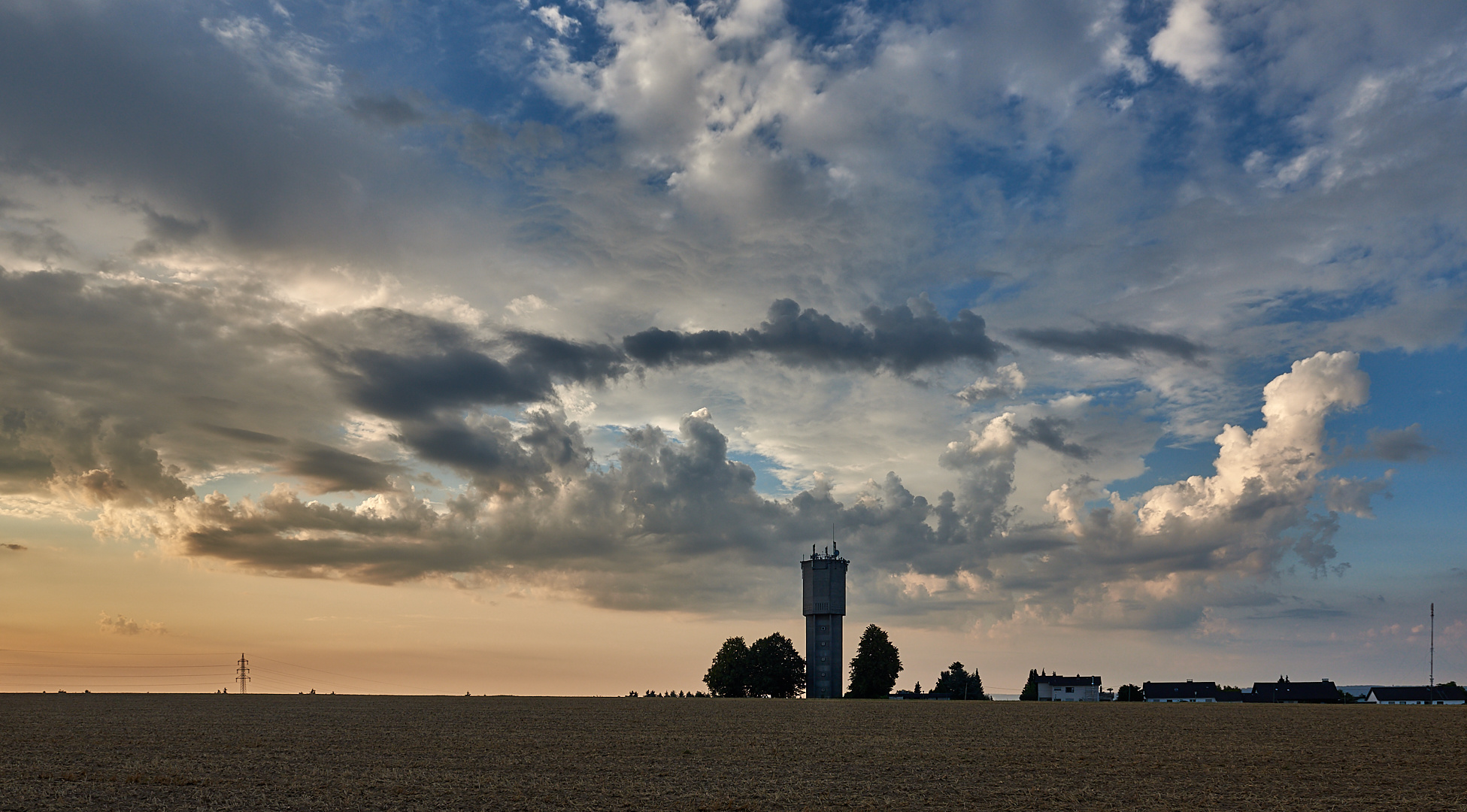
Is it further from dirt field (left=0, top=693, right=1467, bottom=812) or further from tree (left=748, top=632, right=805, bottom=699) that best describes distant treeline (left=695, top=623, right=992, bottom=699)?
dirt field (left=0, top=693, right=1467, bottom=812)

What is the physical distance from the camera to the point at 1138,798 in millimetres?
33500

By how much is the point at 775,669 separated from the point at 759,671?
263 cm

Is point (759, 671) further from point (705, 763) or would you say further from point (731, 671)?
point (705, 763)

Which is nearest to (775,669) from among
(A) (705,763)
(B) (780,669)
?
(B) (780,669)

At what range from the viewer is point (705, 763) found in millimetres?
42312

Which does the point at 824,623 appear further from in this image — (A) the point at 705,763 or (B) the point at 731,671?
(A) the point at 705,763

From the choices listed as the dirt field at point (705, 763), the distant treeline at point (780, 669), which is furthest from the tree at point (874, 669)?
the dirt field at point (705, 763)

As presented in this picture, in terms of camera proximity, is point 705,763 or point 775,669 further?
point 775,669

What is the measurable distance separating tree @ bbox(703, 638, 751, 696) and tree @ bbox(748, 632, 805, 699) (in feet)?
3.31

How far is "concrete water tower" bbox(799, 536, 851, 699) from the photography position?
166875 mm

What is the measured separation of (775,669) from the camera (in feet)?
526

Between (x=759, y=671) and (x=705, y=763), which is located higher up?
(x=705, y=763)

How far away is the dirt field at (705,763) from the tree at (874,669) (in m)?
88.6

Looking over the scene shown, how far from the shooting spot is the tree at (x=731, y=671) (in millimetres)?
160000
